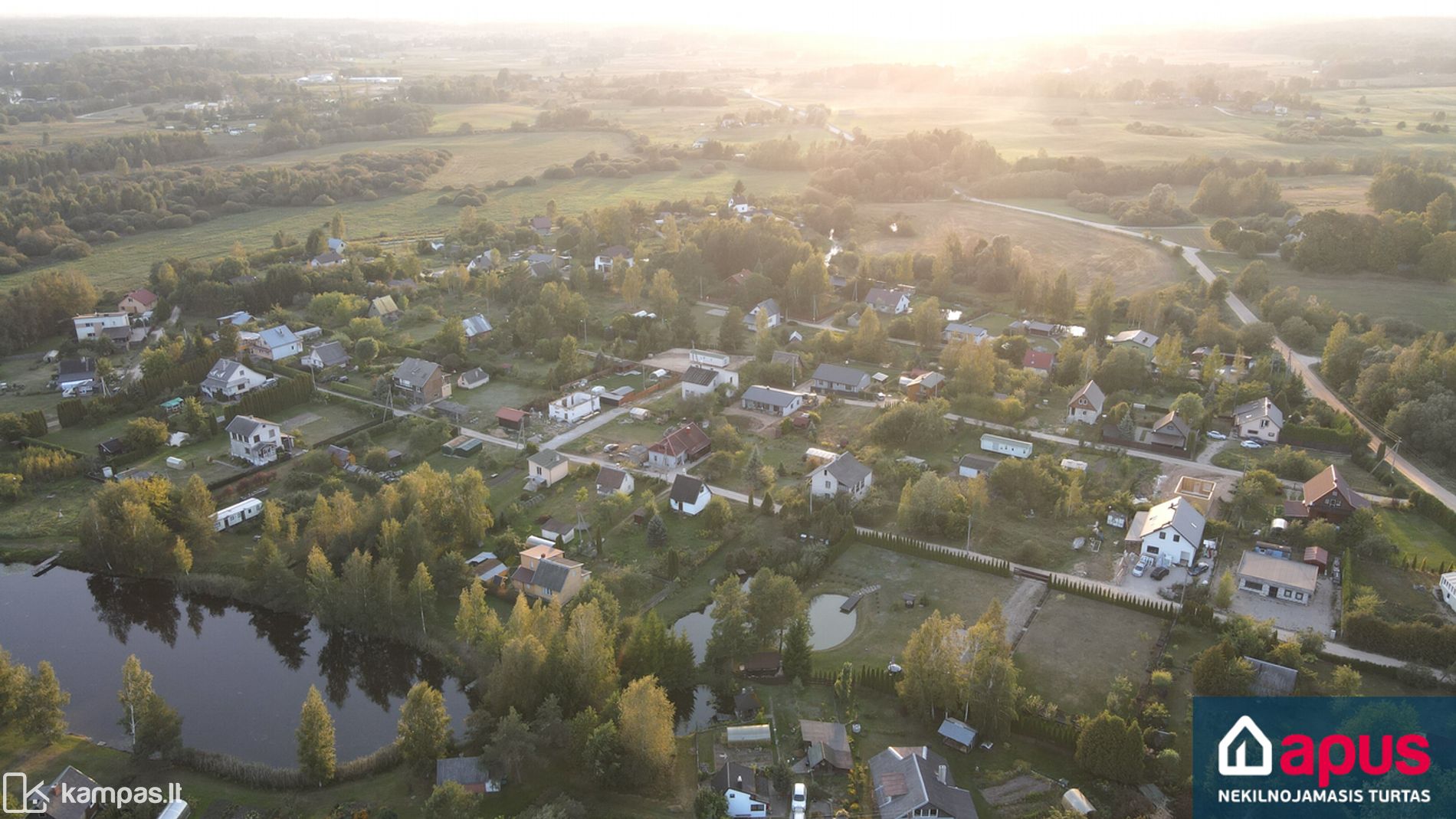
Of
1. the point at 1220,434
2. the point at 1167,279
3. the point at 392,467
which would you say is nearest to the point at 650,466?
the point at 392,467

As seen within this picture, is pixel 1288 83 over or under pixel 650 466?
over

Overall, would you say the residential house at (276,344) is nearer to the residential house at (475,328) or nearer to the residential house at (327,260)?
the residential house at (475,328)

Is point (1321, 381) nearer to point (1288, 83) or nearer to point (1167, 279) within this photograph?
point (1167, 279)

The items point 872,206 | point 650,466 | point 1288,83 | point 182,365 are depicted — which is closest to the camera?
point 650,466

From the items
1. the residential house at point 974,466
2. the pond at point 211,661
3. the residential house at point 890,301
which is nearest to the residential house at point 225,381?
the pond at point 211,661

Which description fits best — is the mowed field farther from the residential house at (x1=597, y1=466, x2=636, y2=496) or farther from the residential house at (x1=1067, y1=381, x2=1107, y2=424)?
the residential house at (x1=597, y1=466, x2=636, y2=496)

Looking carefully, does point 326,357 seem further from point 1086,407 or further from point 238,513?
point 1086,407
